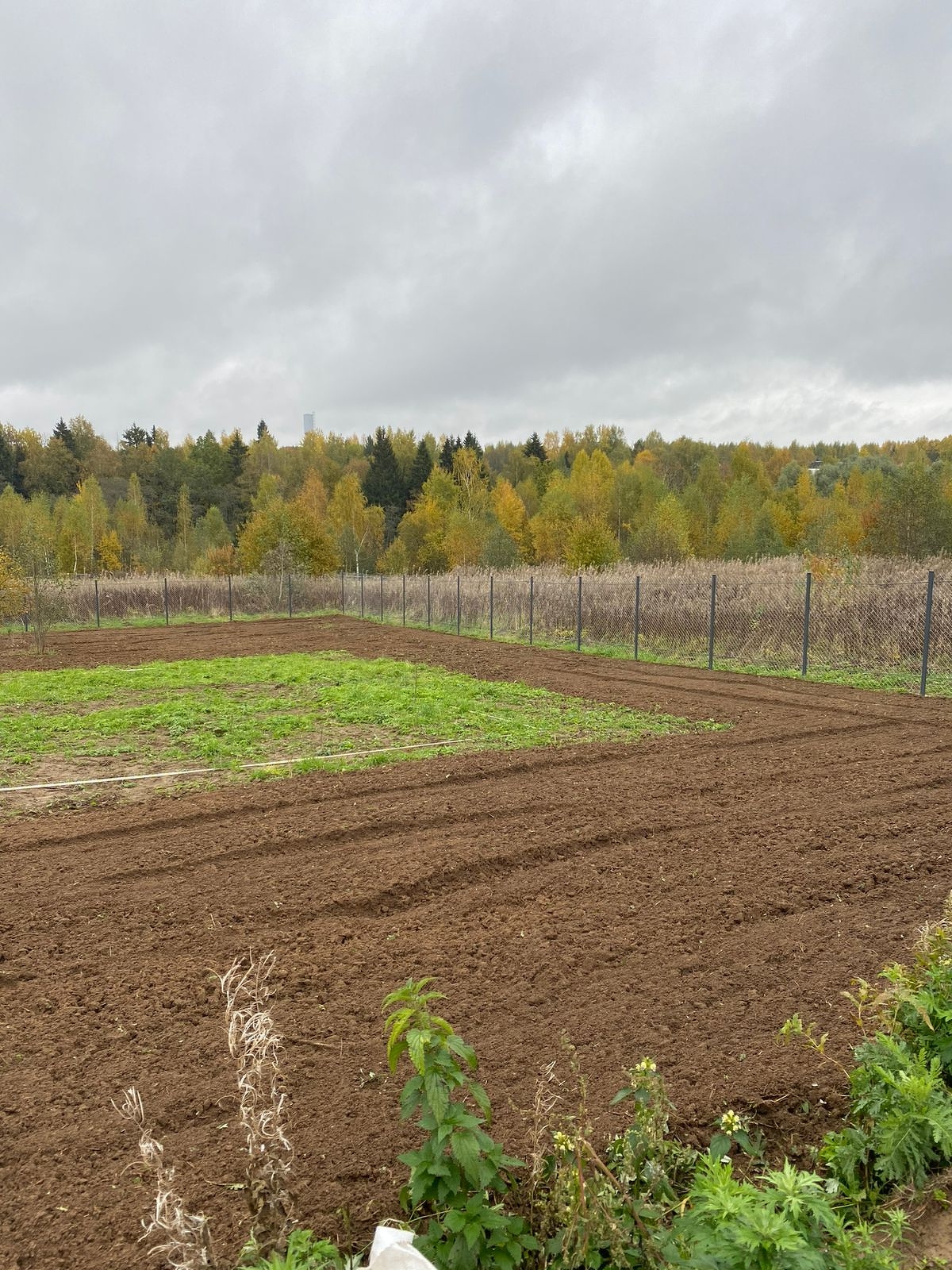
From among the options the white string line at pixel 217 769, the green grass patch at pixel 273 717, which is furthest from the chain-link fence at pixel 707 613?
the white string line at pixel 217 769

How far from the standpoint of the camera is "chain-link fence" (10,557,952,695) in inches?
512

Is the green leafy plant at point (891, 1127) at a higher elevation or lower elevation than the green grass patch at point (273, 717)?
higher

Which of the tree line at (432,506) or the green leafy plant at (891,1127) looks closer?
the green leafy plant at (891,1127)

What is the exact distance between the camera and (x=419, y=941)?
3.69 meters

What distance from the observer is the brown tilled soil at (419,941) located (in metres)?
2.41

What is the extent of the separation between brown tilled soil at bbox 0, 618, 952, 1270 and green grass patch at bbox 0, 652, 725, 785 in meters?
1.26

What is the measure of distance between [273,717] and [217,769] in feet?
7.46

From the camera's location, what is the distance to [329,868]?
15.0 feet

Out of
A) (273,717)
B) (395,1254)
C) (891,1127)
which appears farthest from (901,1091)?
(273,717)

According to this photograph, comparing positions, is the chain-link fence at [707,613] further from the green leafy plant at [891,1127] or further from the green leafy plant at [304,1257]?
the green leafy plant at [304,1257]

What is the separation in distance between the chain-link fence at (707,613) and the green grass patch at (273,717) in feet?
→ 16.1

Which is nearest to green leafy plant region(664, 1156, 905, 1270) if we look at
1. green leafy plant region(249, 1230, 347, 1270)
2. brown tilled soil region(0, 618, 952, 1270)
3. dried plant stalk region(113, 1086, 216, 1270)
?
brown tilled soil region(0, 618, 952, 1270)

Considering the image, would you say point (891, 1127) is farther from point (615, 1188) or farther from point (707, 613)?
point (707, 613)

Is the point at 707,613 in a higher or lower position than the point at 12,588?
lower
